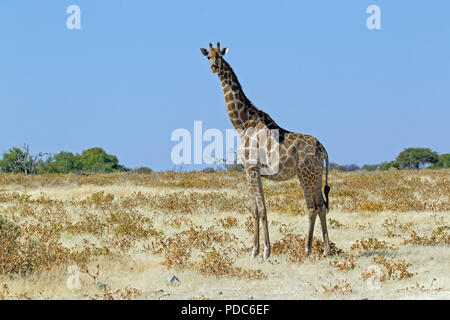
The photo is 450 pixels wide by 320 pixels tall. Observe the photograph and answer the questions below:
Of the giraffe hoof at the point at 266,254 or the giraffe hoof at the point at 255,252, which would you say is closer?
the giraffe hoof at the point at 266,254

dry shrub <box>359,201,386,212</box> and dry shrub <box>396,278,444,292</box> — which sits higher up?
dry shrub <box>359,201,386,212</box>

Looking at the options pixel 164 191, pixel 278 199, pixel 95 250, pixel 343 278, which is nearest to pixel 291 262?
pixel 343 278

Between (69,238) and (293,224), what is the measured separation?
Result: 668 cm

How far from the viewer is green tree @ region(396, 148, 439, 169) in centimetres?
6644

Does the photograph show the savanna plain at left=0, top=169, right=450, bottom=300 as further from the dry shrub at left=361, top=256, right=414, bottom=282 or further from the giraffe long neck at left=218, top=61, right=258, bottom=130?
the giraffe long neck at left=218, top=61, right=258, bottom=130

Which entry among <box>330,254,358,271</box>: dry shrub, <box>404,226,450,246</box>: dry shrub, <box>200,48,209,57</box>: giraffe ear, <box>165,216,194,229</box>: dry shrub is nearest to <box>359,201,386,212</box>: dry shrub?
<box>404,226,450,246</box>: dry shrub

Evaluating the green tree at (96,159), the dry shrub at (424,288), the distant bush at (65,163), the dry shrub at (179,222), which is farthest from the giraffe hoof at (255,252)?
the green tree at (96,159)

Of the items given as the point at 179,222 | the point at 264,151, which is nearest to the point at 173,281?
the point at 264,151

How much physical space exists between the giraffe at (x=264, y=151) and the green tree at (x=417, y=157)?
2223 inches

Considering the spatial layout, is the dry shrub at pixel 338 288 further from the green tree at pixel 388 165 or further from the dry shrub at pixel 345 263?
the green tree at pixel 388 165

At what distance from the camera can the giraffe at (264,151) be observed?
12.2 meters

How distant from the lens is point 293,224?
1752 centimetres
